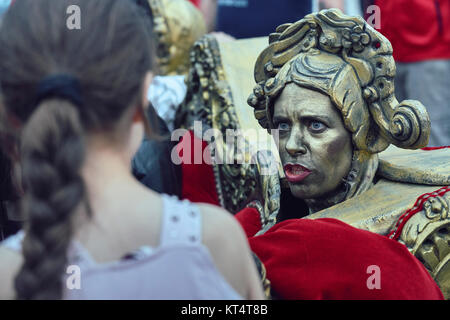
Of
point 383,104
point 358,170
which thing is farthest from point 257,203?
point 383,104

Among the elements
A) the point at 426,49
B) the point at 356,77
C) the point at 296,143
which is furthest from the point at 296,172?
the point at 426,49

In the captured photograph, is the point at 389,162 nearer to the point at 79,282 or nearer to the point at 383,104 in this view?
the point at 383,104

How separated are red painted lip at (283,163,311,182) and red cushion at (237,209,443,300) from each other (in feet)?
1.22

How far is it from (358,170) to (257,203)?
1.34 feet

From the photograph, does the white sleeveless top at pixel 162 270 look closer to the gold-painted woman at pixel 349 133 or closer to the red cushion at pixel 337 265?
the red cushion at pixel 337 265

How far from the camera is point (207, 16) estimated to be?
396 centimetres

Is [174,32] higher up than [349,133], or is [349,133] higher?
[174,32]

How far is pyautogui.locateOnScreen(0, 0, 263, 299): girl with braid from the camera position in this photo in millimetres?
961

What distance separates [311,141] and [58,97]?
3.76ft

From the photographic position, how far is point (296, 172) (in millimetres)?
2062

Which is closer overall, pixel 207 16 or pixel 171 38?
pixel 171 38

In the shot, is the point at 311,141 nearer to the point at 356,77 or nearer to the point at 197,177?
the point at 356,77

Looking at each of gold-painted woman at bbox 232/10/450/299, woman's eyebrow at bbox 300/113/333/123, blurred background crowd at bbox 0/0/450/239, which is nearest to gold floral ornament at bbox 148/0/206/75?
blurred background crowd at bbox 0/0/450/239

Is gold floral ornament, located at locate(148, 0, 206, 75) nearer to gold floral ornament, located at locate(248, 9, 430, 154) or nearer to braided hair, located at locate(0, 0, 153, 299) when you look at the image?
gold floral ornament, located at locate(248, 9, 430, 154)
